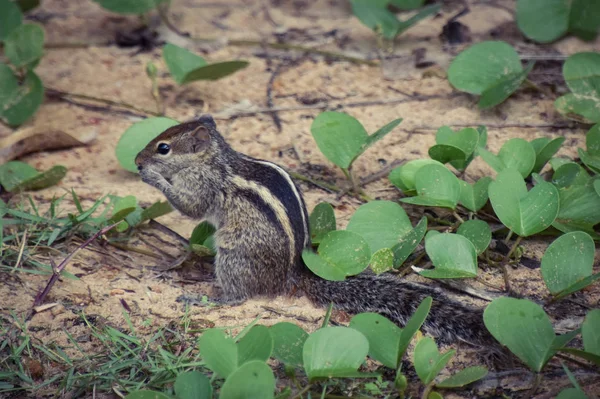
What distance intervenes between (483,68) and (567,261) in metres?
1.78

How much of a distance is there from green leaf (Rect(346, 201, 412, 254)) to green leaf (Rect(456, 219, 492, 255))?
0.28 metres

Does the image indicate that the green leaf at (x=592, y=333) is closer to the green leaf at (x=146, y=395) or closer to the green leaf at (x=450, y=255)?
the green leaf at (x=450, y=255)

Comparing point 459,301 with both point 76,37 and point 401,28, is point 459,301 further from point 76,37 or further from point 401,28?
point 76,37

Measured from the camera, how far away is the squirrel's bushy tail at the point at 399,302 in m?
3.15

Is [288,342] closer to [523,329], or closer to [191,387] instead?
[191,387]

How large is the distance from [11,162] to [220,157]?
1432 mm

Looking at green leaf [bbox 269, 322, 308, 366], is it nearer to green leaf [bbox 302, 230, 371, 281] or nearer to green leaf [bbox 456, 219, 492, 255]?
green leaf [bbox 302, 230, 371, 281]

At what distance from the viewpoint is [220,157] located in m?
4.00

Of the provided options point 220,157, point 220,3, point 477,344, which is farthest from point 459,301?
point 220,3

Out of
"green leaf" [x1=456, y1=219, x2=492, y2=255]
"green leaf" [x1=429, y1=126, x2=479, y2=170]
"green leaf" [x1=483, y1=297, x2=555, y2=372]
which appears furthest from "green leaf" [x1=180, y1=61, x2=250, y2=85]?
"green leaf" [x1=483, y1=297, x2=555, y2=372]

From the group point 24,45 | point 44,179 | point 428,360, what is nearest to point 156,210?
point 44,179

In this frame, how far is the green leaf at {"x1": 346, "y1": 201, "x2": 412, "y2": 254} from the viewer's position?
3650 millimetres

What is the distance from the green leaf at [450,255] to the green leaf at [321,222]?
1.87 feet

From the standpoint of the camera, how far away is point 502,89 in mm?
4602
